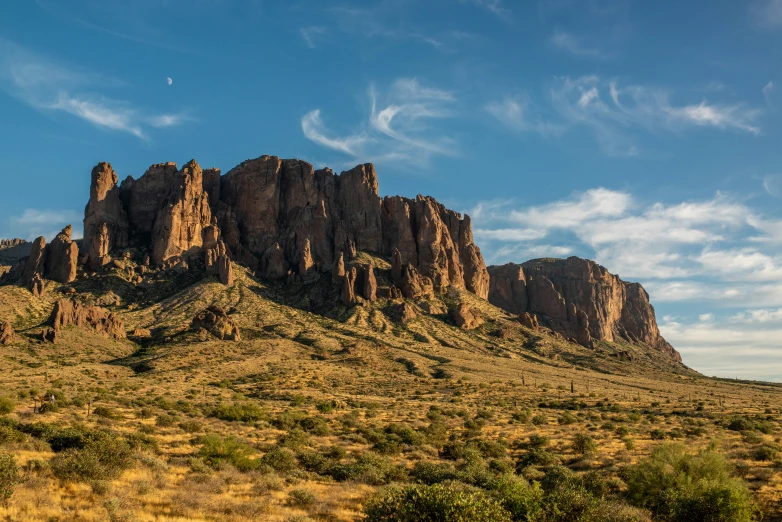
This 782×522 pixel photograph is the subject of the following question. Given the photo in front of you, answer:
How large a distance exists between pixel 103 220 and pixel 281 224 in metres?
53.1

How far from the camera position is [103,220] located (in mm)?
148375

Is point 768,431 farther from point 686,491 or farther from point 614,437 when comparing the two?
point 686,491

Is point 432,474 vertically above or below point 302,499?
below

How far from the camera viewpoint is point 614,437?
35.9 metres

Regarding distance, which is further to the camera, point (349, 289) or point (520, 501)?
point (349, 289)

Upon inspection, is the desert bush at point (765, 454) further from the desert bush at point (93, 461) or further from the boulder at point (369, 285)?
the boulder at point (369, 285)

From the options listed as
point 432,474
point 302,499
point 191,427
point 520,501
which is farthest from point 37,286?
point 520,501

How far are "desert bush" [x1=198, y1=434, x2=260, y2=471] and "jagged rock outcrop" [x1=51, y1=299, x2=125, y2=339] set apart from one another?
89.2m

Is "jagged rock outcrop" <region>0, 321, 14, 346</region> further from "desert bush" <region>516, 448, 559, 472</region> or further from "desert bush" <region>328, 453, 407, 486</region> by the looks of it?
"desert bush" <region>516, 448, 559, 472</region>

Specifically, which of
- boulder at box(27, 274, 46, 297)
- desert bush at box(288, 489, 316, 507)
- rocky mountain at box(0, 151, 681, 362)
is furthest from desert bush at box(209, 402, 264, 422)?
boulder at box(27, 274, 46, 297)

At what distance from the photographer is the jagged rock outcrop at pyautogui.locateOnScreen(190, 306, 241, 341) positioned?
101 m

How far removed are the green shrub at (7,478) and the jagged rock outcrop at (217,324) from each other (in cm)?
8755

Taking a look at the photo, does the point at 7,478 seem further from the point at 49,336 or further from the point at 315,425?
the point at 49,336

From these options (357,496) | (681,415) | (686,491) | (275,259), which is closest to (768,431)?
(681,415)
